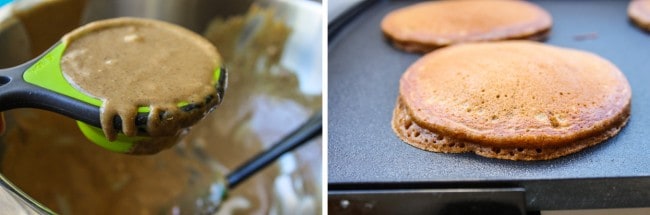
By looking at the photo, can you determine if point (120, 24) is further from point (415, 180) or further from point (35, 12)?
point (415, 180)

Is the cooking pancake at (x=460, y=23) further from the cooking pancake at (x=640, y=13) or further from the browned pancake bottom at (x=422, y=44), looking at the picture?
the cooking pancake at (x=640, y=13)

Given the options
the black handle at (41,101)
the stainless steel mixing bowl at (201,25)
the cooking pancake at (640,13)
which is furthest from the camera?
the cooking pancake at (640,13)

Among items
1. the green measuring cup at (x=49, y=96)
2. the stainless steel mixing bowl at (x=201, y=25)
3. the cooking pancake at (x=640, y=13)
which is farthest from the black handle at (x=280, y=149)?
the cooking pancake at (x=640, y=13)

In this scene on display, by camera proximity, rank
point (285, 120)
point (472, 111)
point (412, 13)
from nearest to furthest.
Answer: point (472, 111)
point (412, 13)
point (285, 120)

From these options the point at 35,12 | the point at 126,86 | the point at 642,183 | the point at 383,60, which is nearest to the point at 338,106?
the point at 383,60

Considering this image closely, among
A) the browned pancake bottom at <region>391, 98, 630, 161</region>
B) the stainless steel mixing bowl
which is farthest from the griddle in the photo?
the stainless steel mixing bowl

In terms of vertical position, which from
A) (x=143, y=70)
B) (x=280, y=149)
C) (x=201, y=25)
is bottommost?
(x=280, y=149)

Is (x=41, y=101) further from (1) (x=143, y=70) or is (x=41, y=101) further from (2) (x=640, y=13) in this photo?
(2) (x=640, y=13)

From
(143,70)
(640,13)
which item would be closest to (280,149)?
(143,70)
